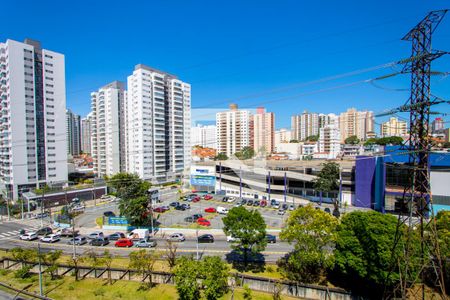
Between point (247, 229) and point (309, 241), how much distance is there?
4.67m

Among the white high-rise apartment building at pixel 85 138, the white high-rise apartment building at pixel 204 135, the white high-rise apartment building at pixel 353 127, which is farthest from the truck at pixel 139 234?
the white high-rise apartment building at pixel 85 138

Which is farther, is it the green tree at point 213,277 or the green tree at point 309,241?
the green tree at point 309,241

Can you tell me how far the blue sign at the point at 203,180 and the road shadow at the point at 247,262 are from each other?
28.3m

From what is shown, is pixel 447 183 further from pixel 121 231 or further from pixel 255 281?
pixel 121 231

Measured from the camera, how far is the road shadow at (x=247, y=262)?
20.3m

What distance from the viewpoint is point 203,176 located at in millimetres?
51938

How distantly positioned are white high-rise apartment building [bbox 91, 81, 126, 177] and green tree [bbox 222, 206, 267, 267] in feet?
169

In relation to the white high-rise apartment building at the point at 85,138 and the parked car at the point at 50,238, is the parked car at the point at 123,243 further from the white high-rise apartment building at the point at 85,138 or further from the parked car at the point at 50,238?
the white high-rise apartment building at the point at 85,138

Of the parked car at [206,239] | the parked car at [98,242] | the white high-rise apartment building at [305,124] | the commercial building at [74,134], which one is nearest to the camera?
the parked car at [206,239]

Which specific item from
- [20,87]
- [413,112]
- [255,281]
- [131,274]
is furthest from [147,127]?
[413,112]

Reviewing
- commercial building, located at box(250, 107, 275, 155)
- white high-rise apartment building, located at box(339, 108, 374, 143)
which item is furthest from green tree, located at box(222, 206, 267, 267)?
white high-rise apartment building, located at box(339, 108, 374, 143)

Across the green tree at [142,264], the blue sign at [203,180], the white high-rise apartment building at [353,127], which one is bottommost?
the green tree at [142,264]

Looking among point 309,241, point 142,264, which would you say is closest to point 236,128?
point 309,241

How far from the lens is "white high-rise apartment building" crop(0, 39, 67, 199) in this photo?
44531 mm
